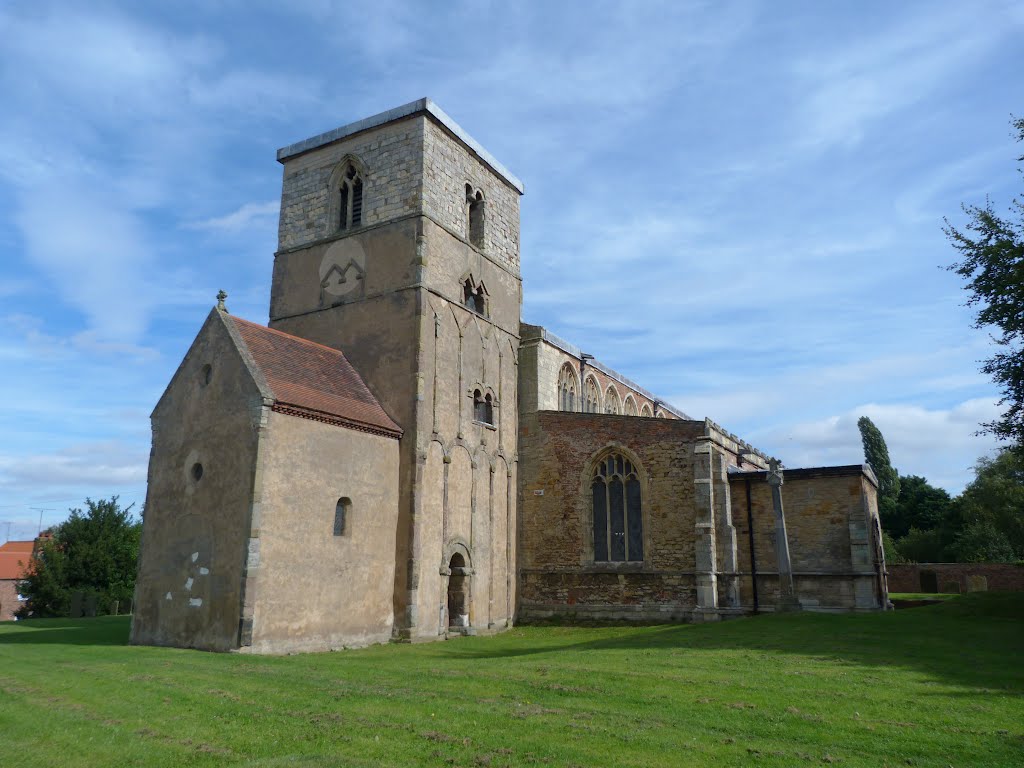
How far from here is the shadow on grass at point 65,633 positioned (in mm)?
19078

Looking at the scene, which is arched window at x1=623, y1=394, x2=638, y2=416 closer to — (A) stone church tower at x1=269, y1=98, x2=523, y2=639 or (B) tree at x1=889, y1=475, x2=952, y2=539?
(A) stone church tower at x1=269, y1=98, x2=523, y2=639

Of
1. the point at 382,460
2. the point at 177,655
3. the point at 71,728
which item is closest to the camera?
the point at 71,728

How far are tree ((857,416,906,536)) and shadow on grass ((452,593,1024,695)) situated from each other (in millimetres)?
A: 41257

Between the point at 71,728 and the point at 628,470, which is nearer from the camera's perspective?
the point at 71,728

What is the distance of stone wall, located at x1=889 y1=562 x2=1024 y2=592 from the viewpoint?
Answer: 127 ft

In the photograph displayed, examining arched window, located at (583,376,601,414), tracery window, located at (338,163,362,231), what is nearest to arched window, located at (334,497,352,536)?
tracery window, located at (338,163,362,231)

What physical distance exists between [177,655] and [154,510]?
548 centimetres

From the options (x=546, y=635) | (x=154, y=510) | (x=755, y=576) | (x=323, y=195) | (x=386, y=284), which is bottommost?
(x=546, y=635)

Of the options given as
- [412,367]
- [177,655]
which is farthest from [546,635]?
[177,655]

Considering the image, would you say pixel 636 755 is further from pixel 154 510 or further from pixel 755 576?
pixel 755 576

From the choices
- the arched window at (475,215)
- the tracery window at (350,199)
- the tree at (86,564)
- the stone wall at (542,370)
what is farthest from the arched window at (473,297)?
the tree at (86,564)

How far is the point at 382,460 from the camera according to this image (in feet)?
70.1

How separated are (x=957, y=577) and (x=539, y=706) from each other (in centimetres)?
3901

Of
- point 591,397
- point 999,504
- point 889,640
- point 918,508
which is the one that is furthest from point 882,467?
point 889,640
